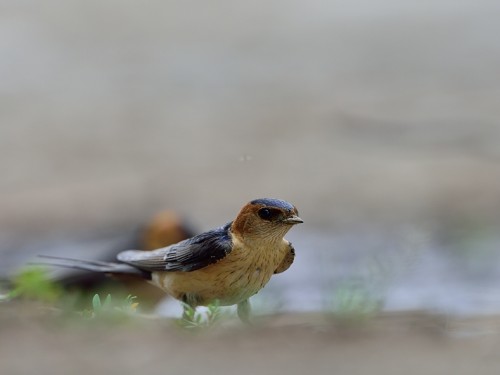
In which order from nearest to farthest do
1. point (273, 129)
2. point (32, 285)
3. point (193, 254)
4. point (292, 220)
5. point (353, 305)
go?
point (292, 220)
point (193, 254)
point (32, 285)
point (353, 305)
point (273, 129)

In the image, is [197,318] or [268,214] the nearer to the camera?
[268,214]

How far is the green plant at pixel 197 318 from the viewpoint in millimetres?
3490

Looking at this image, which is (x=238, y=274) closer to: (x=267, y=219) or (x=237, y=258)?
(x=237, y=258)

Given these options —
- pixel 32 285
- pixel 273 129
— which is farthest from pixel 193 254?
pixel 273 129

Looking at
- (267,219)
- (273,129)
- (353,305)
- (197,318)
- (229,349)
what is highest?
(273,129)

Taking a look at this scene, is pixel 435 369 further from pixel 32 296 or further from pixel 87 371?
pixel 32 296

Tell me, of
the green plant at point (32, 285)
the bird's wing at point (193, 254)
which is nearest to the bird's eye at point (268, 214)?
the bird's wing at point (193, 254)

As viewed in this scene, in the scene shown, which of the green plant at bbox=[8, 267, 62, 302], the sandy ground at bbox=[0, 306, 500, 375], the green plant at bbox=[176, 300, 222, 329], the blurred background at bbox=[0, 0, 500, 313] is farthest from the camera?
the blurred background at bbox=[0, 0, 500, 313]

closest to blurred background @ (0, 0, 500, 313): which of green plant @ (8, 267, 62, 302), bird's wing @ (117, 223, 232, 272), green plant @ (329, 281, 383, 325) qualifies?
green plant @ (329, 281, 383, 325)

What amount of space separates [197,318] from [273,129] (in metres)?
12.5

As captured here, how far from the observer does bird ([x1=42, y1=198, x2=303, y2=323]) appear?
3268mm

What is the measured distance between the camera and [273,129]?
52.6 ft

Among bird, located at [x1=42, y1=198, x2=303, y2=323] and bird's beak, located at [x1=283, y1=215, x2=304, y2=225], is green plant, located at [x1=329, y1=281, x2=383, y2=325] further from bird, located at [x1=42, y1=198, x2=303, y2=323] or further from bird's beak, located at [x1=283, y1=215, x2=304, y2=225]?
bird's beak, located at [x1=283, y1=215, x2=304, y2=225]

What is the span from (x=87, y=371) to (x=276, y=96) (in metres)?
14.6
